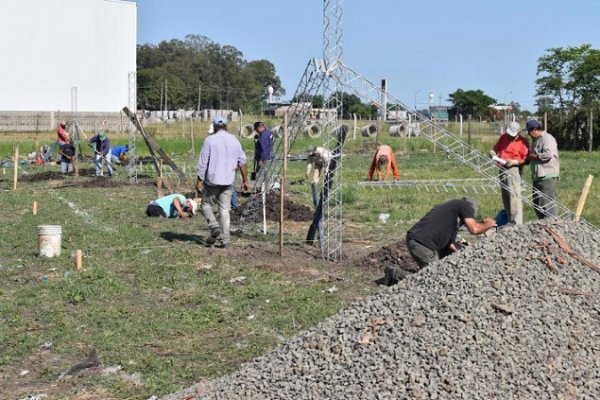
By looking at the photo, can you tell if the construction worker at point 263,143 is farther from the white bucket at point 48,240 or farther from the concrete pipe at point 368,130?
the concrete pipe at point 368,130

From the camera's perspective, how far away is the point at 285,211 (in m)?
17.4

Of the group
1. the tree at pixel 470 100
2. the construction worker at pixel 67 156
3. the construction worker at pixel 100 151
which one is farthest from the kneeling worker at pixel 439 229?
the tree at pixel 470 100

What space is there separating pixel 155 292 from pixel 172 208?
6.81m

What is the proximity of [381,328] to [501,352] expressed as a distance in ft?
2.75

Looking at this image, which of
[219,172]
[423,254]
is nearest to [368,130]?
[219,172]

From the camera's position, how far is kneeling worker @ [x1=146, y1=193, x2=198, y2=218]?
17.2m

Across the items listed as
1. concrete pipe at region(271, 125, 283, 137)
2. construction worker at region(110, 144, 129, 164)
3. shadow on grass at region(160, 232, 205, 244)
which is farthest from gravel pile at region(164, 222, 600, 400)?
construction worker at region(110, 144, 129, 164)

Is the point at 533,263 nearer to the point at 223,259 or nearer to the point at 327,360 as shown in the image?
the point at 327,360

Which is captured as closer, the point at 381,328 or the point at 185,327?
the point at 381,328

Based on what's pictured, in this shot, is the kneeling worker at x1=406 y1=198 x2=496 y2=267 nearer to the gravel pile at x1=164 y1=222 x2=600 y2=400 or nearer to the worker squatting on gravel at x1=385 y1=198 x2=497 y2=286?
the worker squatting on gravel at x1=385 y1=198 x2=497 y2=286

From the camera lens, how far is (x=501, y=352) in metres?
6.33

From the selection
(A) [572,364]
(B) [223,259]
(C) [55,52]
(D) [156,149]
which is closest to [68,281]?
(B) [223,259]

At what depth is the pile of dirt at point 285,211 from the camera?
667 inches

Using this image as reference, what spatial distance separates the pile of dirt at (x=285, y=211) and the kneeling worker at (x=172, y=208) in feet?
2.69
